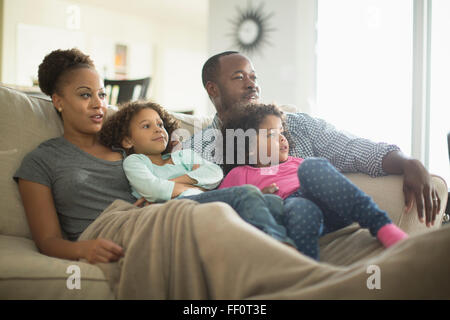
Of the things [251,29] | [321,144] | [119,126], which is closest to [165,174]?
[119,126]

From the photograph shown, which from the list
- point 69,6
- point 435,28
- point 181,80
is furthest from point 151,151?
point 181,80

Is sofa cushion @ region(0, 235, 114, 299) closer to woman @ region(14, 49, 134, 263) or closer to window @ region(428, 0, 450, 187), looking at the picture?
woman @ region(14, 49, 134, 263)

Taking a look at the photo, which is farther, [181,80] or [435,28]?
[181,80]

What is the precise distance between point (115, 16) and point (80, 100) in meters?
6.31

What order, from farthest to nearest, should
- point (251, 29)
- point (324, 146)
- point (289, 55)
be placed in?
point (251, 29) < point (289, 55) < point (324, 146)

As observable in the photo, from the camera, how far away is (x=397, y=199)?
122 cm

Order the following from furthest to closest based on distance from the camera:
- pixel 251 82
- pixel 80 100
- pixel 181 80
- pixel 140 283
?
pixel 181 80 → pixel 251 82 → pixel 80 100 → pixel 140 283

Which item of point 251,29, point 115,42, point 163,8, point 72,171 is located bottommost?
point 72,171

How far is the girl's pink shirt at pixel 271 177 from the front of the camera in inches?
47.2

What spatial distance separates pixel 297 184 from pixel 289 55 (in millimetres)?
3224

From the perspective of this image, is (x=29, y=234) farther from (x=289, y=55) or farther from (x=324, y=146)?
(x=289, y=55)

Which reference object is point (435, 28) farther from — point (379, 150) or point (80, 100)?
point (80, 100)

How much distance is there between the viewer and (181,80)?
25.7 feet

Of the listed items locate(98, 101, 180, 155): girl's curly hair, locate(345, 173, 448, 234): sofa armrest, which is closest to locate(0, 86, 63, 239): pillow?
locate(98, 101, 180, 155): girl's curly hair
